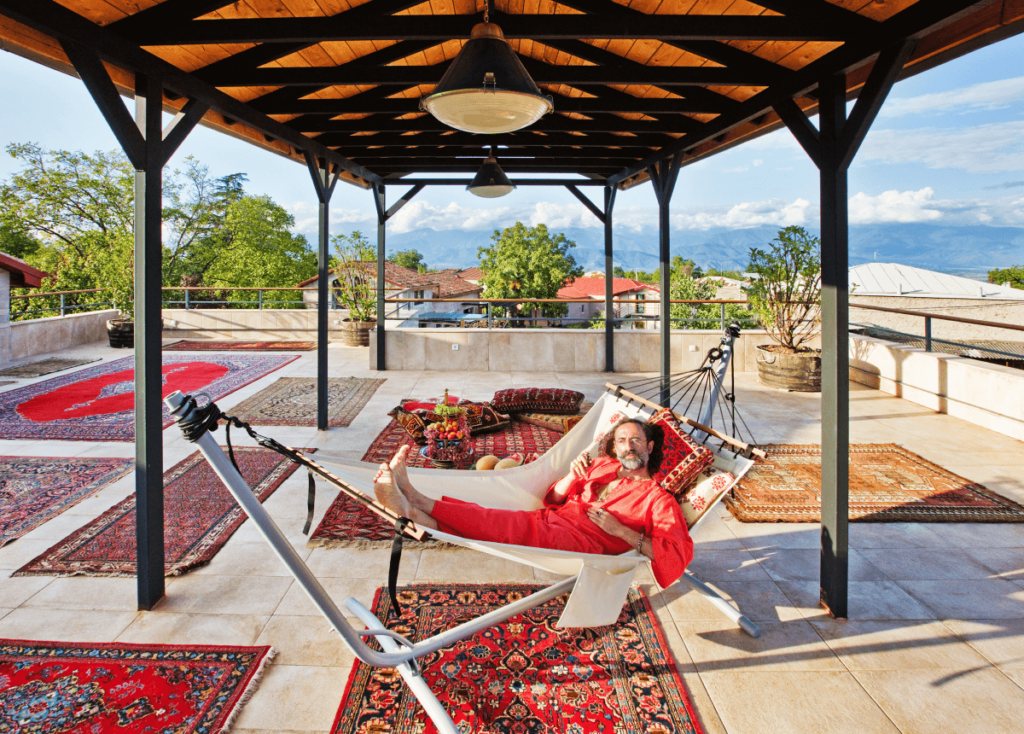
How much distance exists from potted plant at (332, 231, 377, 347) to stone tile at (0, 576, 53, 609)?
801 centimetres

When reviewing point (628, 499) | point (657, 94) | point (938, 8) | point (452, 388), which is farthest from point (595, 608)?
point (452, 388)

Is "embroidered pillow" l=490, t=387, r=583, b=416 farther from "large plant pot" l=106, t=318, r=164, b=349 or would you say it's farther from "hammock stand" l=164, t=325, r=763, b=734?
"large plant pot" l=106, t=318, r=164, b=349

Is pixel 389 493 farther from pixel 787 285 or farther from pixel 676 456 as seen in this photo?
pixel 787 285

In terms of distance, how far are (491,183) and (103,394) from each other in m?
4.97

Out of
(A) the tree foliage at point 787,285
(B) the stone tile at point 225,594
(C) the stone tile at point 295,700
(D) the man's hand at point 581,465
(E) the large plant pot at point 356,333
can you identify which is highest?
(A) the tree foliage at point 787,285

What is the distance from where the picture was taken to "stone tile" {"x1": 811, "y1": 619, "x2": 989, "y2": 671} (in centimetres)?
209

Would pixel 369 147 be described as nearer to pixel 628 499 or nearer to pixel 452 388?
pixel 452 388

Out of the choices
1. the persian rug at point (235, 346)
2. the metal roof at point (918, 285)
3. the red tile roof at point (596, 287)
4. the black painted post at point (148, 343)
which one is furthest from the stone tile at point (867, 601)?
the red tile roof at point (596, 287)

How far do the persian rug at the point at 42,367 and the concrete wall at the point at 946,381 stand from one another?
1007 centimetres

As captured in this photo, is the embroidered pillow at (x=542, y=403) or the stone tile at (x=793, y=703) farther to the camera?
the embroidered pillow at (x=542, y=403)

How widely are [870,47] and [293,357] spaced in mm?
8607

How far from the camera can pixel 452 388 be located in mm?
7090

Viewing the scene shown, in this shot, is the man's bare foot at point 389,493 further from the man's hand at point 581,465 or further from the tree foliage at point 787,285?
the tree foliage at point 787,285

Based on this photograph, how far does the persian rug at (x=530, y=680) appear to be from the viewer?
183cm
